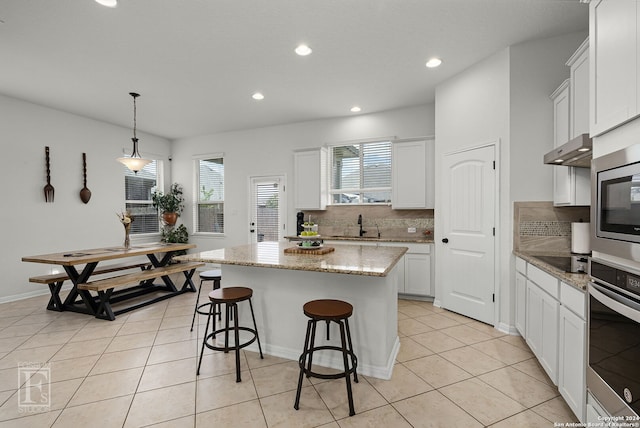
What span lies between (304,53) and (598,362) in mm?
3371

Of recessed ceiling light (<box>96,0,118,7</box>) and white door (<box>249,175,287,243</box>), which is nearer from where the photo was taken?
recessed ceiling light (<box>96,0,118,7</box>)

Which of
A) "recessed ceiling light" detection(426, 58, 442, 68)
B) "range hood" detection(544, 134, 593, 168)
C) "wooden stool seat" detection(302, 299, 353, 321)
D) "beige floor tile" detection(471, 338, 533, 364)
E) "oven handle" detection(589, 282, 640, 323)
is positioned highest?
"recessed ceiling light" detection(426, 58, 442, 68)

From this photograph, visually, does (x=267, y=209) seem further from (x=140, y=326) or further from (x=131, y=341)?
(x=131, y=341)

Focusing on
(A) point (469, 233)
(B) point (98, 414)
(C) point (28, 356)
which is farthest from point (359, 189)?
(C) point (28, 356)

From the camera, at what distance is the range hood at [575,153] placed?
193cm

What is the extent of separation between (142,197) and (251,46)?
4645 mm

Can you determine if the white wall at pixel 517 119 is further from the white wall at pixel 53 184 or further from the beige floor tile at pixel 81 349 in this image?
the white wall at pixel 53 184

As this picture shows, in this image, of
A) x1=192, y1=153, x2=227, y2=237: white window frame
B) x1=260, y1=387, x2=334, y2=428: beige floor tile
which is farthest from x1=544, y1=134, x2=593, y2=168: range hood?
x1=192, y1=153, x2=227, y2=237: white window frame

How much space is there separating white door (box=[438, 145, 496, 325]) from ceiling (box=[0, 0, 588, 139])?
1205 mm

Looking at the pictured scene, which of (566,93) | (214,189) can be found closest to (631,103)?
(566,93)

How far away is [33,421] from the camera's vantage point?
1870 mm

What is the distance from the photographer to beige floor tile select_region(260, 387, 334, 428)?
1846 millimetres

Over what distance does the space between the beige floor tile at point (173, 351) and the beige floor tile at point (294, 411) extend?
108 cm

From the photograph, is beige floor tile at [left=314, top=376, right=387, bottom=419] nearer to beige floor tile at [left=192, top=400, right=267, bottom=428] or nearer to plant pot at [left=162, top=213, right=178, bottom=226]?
beige floor tile at [left=192, top=400, right=267, bottom=428]
